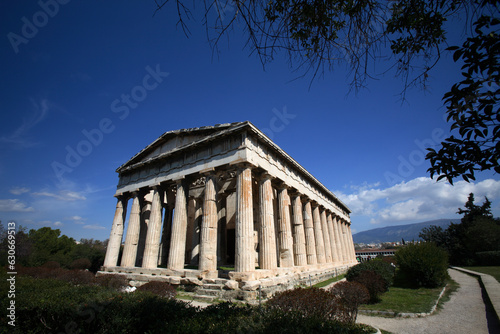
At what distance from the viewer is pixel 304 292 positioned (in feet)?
18.7

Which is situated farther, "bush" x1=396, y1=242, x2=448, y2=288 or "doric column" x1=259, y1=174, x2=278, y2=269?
"bush" x1=396, y1=242, x2=448, y2=288

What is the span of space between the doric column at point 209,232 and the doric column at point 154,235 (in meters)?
4.77

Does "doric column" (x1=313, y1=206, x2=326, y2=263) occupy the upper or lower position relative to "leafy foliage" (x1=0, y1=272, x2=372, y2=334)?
upper

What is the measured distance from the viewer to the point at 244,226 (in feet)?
38.6

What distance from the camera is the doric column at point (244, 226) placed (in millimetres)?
11156

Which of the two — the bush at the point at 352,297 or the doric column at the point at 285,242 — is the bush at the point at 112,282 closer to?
the doric column at the point at 285,242

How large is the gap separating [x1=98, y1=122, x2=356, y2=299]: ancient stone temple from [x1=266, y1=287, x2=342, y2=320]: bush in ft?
15.0

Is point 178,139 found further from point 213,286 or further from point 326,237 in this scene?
point 326,237

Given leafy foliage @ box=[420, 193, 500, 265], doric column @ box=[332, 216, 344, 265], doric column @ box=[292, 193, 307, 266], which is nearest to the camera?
doric column @ box=[292, 193, 307, 266]

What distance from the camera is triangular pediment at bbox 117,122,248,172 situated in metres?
14.5

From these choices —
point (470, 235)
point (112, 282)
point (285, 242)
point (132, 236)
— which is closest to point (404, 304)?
point (285, 242)

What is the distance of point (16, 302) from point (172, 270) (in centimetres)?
819

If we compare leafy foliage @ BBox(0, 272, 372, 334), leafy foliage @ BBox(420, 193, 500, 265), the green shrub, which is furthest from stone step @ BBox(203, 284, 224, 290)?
the green shrub

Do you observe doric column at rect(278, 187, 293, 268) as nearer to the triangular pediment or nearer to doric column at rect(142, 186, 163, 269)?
the triangular pediment
